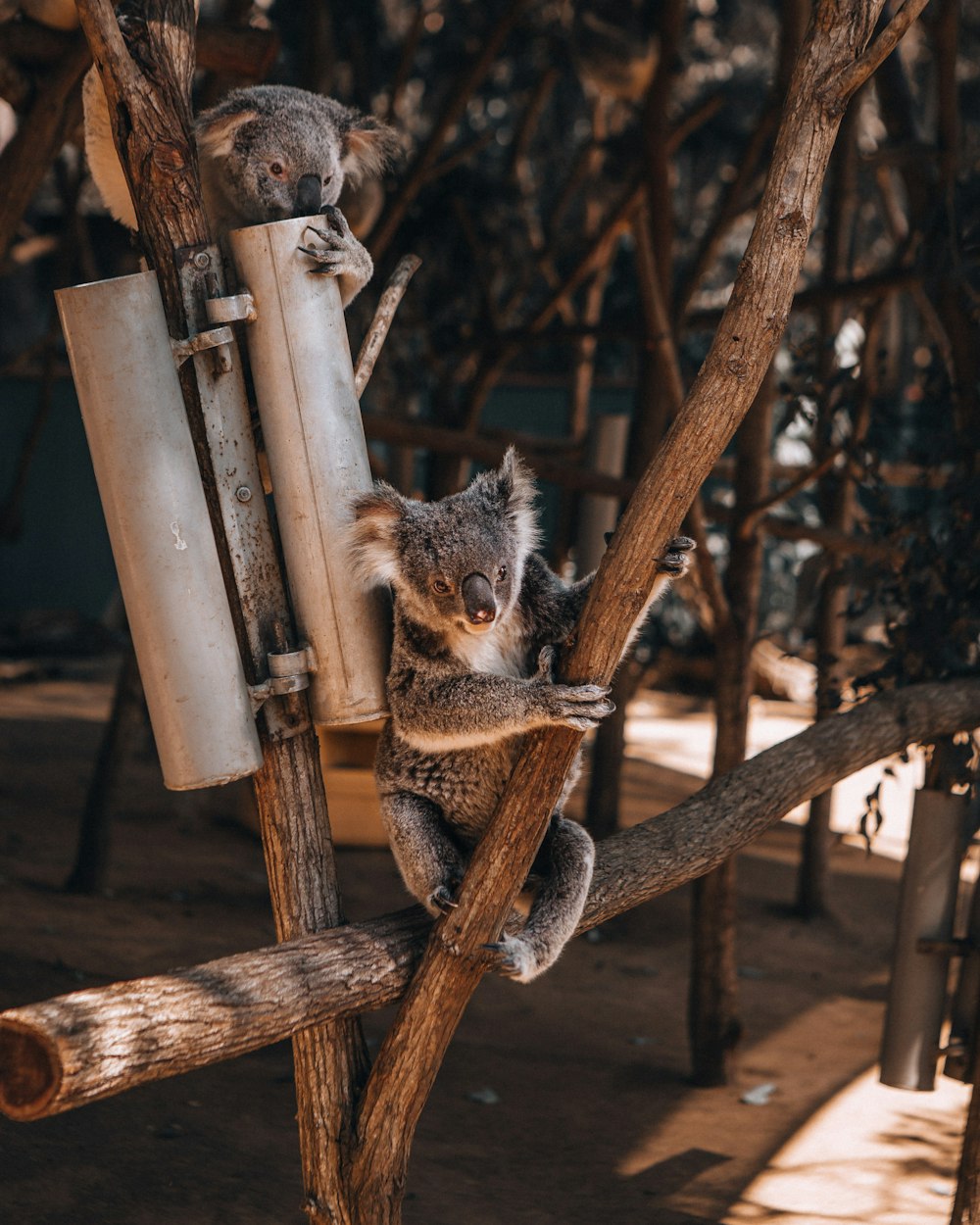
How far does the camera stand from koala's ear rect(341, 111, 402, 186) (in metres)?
2.99

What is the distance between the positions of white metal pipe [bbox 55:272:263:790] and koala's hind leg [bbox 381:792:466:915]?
431 millimetres

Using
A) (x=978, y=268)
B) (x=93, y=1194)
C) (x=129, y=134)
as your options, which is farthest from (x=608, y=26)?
(x=93, y=1194)

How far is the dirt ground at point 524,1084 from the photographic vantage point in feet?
9.31

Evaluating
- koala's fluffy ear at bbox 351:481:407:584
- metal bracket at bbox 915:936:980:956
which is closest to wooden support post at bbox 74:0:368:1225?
koala's fluffy ear at bbox 351:481:407:584

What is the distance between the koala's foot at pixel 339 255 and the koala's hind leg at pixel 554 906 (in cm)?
101

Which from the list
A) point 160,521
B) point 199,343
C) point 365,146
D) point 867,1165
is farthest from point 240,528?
point 867,1165

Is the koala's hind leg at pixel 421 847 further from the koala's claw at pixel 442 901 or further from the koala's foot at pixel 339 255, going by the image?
the koala's foot at pixel 339 255

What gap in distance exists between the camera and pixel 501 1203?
2896mm

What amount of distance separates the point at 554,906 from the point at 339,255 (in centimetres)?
112

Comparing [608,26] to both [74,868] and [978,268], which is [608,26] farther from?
[74,868]

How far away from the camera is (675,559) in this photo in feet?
6.20

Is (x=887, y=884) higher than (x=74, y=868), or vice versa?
(x=74, y=868)

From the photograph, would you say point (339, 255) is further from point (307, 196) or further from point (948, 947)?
point (948, 947)

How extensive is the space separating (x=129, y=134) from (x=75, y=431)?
893 cm
